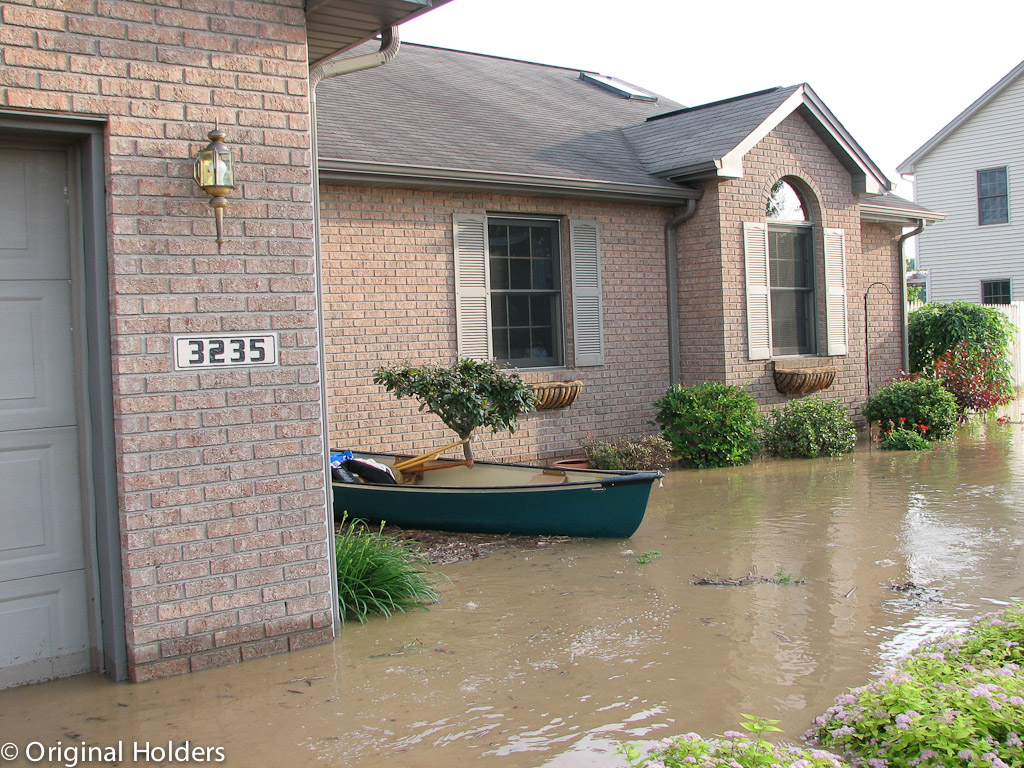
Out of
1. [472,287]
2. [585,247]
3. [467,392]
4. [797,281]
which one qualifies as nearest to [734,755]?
→ [467,392]

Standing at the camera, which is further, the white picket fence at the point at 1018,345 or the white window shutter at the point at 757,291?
the white picket fence at the point at 1018,345

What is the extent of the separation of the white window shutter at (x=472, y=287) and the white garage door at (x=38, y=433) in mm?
6410

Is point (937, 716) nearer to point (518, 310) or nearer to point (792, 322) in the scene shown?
point (518, 310)

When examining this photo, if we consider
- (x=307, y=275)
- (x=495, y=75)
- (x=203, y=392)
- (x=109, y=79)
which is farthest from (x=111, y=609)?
(x=495, y=75)

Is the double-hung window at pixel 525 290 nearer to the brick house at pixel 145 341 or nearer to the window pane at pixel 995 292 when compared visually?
the brick house at pixel 145 341

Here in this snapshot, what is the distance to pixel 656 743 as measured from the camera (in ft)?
13.5

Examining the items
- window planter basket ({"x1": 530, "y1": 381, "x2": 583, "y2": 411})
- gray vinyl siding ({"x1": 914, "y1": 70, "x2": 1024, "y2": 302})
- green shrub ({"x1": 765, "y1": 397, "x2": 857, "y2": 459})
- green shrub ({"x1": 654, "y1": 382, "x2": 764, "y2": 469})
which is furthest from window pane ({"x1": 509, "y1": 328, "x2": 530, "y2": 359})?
gray vinyl siding ({"x1": 914, "y1": 70, "x2": 1024, "y2": 302})

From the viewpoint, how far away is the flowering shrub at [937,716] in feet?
11.5

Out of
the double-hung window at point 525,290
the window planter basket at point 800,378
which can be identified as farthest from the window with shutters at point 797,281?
the double-hung window at point 525,290

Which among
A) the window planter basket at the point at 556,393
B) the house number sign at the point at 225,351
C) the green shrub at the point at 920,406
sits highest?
the house number sign at the point at 225,351

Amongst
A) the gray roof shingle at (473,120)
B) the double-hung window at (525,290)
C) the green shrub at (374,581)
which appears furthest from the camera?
the double-hung window at (525,290)

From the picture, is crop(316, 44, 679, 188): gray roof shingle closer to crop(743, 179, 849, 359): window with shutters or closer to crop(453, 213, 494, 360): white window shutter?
crop(453, 213, 494, 360): white window shutter

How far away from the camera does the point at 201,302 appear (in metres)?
5.08

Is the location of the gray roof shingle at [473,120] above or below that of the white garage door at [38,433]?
above
